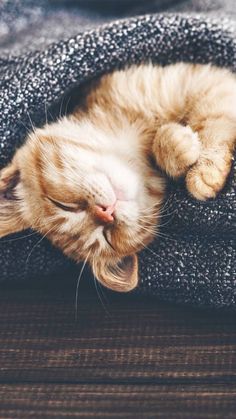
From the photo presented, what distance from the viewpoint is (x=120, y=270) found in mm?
1184

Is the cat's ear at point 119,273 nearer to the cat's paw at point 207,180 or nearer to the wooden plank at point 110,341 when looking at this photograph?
the wooden plank at point 110,341

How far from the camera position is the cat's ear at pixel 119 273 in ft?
3.59

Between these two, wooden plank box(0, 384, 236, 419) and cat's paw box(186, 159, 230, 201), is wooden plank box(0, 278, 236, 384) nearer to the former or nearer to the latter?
wooden plank box(0, 384, 236, 419)

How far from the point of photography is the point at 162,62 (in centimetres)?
137

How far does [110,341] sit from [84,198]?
0.28 meters

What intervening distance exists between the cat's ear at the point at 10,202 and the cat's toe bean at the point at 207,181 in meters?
0.36

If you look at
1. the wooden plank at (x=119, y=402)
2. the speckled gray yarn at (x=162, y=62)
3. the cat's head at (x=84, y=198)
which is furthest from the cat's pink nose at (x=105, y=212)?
the wooden plank at (x=119, y=402)

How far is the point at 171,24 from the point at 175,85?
0.44 ft

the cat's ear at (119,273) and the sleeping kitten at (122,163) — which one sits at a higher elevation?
the sleeping kitten at (122,163)

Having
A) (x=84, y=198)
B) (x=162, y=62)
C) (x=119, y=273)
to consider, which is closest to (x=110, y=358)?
(x=119, y=273)

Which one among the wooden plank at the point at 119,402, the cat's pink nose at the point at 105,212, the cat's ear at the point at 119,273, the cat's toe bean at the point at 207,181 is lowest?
the wooden plank at the point at 119,402

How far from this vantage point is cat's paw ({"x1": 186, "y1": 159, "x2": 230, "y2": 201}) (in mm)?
1069

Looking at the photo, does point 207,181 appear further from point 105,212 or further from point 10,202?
point 10,202

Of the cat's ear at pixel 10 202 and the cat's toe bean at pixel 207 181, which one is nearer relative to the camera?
the cat's toe bean at pixel 207 181
